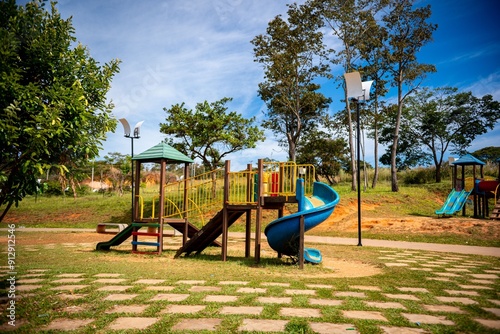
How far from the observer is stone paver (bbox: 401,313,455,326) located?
4156mm

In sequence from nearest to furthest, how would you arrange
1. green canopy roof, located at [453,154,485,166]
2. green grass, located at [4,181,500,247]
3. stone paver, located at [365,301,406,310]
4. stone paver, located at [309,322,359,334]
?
stone paver, located at [309,322,359,334] → stone paver, located at [365,301,406,310] → green grass, located at [4,181,500,247] → green canopy roof, located at [453,154,485,166]

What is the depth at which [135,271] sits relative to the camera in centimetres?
756

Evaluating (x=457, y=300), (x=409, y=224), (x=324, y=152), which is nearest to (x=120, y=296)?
(x=457, y=300)

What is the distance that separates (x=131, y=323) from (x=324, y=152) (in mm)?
30909

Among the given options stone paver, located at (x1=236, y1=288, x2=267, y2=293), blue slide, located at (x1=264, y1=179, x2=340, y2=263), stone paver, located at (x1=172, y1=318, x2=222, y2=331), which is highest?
blue slide, located at (x1=264, y1=179, x2=340, y2=263)

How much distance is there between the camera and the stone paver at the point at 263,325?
12.5 feet

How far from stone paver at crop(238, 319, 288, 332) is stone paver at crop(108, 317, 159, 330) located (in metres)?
1.04

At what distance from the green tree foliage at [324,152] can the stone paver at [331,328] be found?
29.9 meters

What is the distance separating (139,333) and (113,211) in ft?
77.2

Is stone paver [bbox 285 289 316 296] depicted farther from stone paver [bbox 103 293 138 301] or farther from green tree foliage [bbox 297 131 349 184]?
green tree foliage [bbox 297 131 349 184]

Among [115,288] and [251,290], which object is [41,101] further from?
[251,290]

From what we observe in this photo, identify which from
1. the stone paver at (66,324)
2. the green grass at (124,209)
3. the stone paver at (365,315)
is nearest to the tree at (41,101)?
the stone paver at (66,324)

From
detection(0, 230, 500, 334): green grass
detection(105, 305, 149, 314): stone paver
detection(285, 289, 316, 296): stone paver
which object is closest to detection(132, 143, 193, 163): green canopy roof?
detection(0, 230, 500, 334): green grass

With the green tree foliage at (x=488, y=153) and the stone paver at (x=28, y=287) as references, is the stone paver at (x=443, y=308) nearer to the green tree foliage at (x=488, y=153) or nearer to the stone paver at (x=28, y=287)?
the stone paver at (x=28, y=287)
